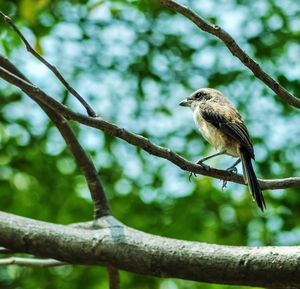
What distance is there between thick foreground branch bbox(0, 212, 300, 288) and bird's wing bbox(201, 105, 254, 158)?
4.71ft

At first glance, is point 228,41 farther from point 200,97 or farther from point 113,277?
point 200,97

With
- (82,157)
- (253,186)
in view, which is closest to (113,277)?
(82,157)

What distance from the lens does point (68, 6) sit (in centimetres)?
883

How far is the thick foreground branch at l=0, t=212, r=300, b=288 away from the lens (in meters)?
3.48

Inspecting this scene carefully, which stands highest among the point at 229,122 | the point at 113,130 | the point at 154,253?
the point at 229,122

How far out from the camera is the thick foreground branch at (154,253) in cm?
348

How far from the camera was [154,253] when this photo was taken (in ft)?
12.2

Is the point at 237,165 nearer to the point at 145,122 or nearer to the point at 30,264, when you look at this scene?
the point at 30,264

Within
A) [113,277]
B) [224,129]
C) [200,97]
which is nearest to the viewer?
[113,277]

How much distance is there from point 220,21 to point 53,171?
2.93 metres

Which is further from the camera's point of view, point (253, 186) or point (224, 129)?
point (224, 129)

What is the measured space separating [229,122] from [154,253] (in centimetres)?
189

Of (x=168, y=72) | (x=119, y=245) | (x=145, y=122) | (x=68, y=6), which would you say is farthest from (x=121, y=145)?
(x=119, y=245)

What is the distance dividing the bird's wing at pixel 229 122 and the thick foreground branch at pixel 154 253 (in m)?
1.44
